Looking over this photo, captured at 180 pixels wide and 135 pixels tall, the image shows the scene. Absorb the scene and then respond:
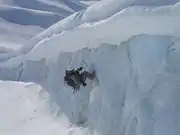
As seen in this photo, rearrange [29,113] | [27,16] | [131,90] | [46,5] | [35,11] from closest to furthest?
1. [131,90]
2. [29,113]
3. [27,16]
4. [35,11]
5. [46,5]

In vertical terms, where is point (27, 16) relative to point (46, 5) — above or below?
below

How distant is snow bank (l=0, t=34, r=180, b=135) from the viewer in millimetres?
3955

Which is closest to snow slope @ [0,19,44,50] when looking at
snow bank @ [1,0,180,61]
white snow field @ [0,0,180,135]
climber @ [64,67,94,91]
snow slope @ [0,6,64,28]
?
snow slope @ [0,6,64,28]

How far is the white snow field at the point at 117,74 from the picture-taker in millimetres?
4020

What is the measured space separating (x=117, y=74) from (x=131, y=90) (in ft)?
1.22

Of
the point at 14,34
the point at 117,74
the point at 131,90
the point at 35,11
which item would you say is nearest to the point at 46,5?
the point at 35,11

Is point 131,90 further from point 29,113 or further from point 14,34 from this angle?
point 14,34

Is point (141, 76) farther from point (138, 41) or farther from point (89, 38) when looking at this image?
point (89, 38)

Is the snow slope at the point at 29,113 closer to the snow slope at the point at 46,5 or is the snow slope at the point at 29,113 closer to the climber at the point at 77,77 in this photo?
the climber at the point at 77,77

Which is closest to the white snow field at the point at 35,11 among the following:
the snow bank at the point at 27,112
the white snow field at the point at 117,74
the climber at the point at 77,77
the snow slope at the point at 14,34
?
the snow slope at the point at 14,34

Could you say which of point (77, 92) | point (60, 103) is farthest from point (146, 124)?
point (60, 103)

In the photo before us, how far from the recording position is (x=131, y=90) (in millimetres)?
4359

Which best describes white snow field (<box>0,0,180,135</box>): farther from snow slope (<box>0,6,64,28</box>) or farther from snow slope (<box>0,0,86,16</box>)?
snow slope (<box>0,0,86,16</box>)

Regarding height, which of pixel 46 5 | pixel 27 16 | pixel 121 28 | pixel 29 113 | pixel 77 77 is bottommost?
pixel 29 113
